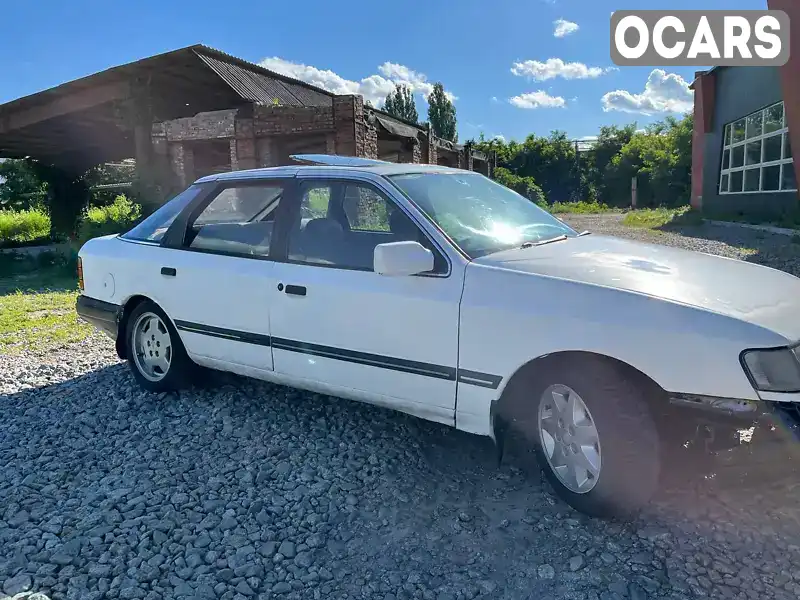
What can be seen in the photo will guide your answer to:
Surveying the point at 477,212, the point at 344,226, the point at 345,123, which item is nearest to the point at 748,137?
the point at 345,123

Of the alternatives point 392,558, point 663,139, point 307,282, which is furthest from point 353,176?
point 663,139

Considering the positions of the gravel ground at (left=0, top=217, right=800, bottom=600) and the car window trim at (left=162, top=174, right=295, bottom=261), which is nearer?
the gravel ground at (left=0, top=217, right=800, bottom=600)

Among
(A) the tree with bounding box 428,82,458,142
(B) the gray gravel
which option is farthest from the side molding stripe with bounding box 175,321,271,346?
(A) the tree with bounding box 428,82,458,142

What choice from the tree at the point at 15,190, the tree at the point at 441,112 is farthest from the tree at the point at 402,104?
the tree at the point at 15,190

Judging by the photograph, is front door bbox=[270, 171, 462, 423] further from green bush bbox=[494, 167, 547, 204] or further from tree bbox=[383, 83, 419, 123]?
tree bbox=[383, 83, 419, 123]

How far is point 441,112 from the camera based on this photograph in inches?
2108

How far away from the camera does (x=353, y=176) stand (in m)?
3.75

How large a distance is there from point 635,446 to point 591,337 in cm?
47

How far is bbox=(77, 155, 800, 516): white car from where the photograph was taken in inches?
98.1

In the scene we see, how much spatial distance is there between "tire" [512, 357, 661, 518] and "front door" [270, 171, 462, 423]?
45 centimetres

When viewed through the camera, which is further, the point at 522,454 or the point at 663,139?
the point at 663,139

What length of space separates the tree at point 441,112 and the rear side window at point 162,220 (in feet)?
165

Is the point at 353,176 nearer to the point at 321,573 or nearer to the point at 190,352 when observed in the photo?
the point at 190,352

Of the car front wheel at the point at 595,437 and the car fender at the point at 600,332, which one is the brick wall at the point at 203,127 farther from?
the car front wheel at the point at 595,437
